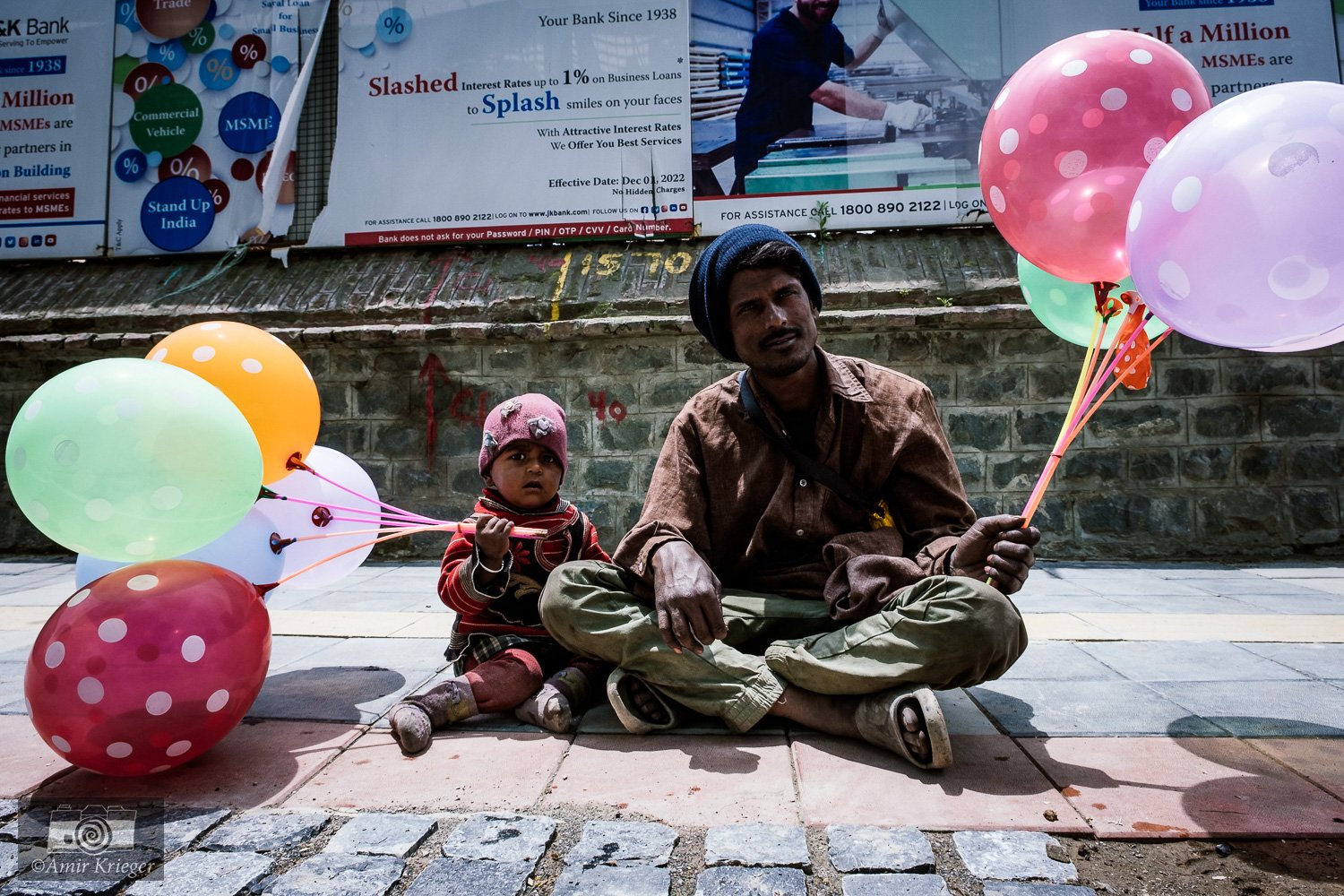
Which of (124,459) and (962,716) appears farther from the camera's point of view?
(962,716)

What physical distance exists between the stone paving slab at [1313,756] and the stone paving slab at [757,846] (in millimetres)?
1168

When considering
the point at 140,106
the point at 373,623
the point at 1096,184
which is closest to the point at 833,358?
the point at 1096,184

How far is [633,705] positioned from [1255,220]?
1773mm

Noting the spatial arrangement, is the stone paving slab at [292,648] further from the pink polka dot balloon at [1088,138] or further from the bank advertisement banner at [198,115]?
the bank advertisement banner at [198,115]

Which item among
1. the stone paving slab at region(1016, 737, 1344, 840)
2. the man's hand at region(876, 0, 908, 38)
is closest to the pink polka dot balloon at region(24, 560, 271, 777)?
the stone paving slab at region(1016, 737, 1344, 840)

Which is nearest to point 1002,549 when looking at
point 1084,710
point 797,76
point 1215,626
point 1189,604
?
point 1084,710

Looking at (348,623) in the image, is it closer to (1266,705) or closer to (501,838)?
(501,838)

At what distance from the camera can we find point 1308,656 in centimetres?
283

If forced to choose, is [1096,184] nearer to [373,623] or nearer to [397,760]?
[397,760]

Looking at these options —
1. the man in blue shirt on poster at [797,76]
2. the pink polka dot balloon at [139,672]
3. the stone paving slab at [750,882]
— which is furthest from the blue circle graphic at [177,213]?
the stone paving slab at [750,882]

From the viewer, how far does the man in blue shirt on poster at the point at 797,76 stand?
6.22 m

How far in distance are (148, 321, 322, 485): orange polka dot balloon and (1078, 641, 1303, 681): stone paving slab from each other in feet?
9.19

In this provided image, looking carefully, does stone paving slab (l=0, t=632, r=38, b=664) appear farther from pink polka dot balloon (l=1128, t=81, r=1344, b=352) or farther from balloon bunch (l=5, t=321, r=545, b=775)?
pink polka dot balloon (l=1128, t=81, r=1344, b=352)

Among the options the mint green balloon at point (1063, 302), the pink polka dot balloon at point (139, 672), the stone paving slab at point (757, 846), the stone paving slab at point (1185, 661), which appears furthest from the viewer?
the stone paving slab at point (1185, 661)
